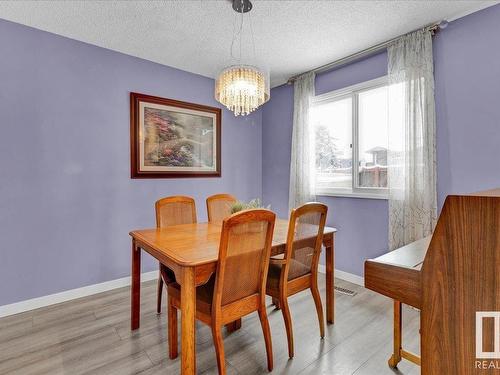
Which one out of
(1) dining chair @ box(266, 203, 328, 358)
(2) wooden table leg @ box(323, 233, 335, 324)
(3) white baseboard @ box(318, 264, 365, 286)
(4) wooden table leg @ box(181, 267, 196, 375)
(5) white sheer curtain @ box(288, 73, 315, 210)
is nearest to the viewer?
(4) wooden table leg @ box(181, 267, 196, 375)

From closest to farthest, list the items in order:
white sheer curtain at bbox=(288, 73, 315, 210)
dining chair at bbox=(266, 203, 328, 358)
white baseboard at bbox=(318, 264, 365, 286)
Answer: dining chair at bbox=(266, 203, 328, 358)
white baseboard at bbox=(318, 264, 365, 286)
white sheer curtain at bbox=(288, 73, 315, 210)

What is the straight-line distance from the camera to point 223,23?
2396 mm

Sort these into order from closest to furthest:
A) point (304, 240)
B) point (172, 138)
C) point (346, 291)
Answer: point (304, 240), point (346, 291), point (172, 138)

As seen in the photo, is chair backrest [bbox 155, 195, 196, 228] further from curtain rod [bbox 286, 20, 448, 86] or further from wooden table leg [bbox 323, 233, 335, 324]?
curtain rod [bbox 286, 20, 448, 86]

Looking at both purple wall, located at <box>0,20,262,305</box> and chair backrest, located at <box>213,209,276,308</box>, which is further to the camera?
purple wall, located at <box>0,20,262,305</box>

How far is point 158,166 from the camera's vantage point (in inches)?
126

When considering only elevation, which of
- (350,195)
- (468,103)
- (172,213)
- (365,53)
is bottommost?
(172,213)

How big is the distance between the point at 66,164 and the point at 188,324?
2153 mm

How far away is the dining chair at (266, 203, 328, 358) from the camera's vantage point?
175 centimetres

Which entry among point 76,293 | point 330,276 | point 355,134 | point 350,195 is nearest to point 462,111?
point 355,134

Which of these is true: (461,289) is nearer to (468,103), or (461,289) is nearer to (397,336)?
(397,336)

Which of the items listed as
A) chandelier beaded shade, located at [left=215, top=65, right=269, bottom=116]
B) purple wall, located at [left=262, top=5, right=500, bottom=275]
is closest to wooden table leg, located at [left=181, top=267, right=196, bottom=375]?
chandelier beaded shade, located at [left=215, top=65, right=269, bottom=116]

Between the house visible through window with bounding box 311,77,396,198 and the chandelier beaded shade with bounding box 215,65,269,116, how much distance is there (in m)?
1.43

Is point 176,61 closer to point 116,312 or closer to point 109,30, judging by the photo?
point 109,30
